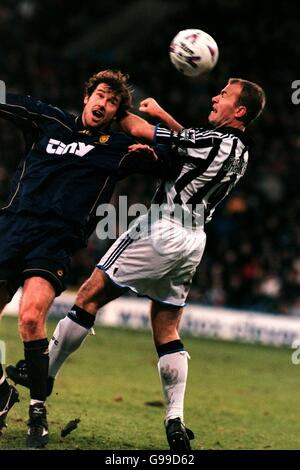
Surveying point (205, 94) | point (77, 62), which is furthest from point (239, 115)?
point (77, 62)

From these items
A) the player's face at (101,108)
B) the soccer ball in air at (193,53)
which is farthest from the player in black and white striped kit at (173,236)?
the soccer ball in air at (193,53)

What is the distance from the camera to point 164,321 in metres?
6.42

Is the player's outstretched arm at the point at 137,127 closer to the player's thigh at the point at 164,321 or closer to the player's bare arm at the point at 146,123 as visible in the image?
the player's bare arm at the point at 146,123

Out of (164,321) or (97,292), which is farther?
(164,321)

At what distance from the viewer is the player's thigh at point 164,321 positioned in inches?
252

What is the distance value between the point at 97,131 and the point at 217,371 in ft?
16.3

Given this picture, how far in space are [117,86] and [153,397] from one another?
336cm

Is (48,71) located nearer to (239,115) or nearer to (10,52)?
(10,52)

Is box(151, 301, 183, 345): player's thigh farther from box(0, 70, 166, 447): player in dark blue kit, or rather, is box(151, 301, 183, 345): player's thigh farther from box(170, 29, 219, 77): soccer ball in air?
box(170, 29, 219, 77): soccer ball in air

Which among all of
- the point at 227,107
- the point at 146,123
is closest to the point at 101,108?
the point at 146,123

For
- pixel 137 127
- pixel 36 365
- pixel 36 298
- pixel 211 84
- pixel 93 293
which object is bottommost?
pixel 36 365

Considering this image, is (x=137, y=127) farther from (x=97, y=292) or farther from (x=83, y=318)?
(x=83, y=318)

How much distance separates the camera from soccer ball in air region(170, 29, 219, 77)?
6.41 meters

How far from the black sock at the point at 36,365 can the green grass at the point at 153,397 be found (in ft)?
1.16
